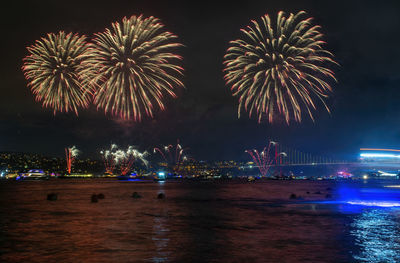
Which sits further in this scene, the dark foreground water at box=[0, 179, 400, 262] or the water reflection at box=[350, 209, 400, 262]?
the water reflection at box=[350, 209, 400, 262]

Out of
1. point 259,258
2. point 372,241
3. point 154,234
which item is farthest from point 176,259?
point 372,241

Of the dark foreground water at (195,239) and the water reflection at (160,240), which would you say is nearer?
the water reflection at (160,240)

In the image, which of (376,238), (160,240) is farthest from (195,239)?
(376,238)

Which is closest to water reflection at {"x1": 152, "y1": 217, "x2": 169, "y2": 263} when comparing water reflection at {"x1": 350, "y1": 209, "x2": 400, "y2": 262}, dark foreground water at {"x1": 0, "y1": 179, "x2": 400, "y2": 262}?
dark foreground water at {"x1": 0, "y1": 179, "x2": 400, "y2": 262}

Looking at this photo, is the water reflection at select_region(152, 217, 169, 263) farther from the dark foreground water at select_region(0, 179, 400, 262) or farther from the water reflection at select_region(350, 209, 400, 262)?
the water reflection at select_region(350, 209, 400, 262)

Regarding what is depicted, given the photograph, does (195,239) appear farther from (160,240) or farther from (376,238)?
(376,238)

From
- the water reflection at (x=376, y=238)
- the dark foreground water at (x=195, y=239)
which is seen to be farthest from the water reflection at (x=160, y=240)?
the water reflection at (x=376, y=238)

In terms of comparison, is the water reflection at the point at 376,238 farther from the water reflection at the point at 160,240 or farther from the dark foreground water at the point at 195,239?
the water reflection at the point at 160,240

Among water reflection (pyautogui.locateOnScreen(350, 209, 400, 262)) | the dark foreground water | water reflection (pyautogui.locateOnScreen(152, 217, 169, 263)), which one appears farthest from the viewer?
water reflection (pyautogui.locateOnScreen(350, 209, 400, 262))

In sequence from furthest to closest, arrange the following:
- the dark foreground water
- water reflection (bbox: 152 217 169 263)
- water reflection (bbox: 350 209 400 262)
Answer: water reflection (bbox: 350 209 400 262)
the dark foreground water
water reflection (bbox: 152 217 169 263)
